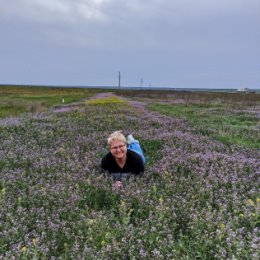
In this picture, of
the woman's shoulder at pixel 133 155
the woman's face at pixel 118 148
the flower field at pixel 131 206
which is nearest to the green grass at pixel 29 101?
the flower field at pixel 131 206

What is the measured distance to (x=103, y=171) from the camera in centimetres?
744

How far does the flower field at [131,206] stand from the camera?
398cm

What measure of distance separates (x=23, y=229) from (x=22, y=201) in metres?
1.16

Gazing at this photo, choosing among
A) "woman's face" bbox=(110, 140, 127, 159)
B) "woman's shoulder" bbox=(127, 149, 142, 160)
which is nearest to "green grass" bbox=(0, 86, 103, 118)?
"woman's shoulder" bbox=(127, 149, 142, 160)

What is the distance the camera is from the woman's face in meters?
6.97

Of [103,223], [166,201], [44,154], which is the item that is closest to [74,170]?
[44,154]

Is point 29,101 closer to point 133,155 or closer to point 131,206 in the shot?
point 133,155

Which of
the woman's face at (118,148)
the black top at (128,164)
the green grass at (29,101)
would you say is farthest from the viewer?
the green grass at (29,101)

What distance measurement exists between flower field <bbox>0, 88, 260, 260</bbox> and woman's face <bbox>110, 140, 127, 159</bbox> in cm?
49

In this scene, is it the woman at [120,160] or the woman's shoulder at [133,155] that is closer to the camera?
the woman at [120,160]

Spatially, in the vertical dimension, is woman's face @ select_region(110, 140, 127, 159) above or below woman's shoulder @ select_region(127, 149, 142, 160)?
above

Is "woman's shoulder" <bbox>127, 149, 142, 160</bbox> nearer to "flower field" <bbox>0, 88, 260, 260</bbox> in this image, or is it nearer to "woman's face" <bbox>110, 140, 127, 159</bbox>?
"woman's face" <bbox>110, 140, 127, 159</bbox>

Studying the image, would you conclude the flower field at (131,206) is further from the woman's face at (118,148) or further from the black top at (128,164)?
the woman's face at (118,148)

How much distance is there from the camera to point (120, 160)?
7.29 m
